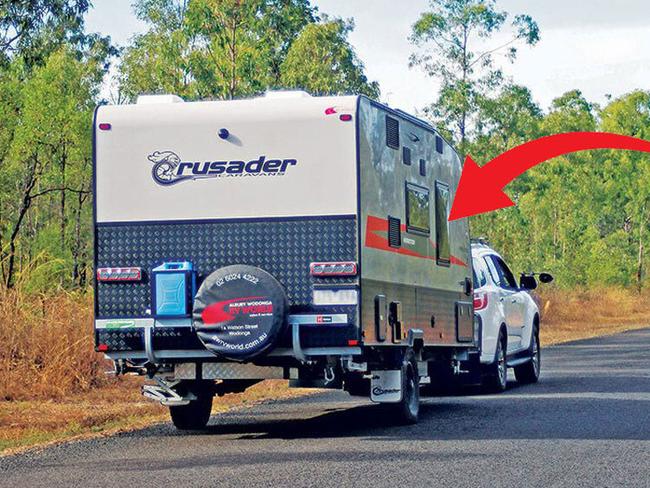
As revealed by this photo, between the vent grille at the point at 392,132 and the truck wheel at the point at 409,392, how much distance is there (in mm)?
2088

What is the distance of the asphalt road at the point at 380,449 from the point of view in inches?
392

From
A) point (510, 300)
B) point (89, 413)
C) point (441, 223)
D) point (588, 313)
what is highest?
point (441, 223)

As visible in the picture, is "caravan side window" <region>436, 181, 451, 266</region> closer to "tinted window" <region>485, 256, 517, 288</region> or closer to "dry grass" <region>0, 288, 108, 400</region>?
"tinted window" <region>485, 256, 517, 288</region>

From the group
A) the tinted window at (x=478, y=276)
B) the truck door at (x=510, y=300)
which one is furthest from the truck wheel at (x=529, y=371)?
the tinted window at (x=478, y=276)

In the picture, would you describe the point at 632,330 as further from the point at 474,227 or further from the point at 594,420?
the point at 594,420

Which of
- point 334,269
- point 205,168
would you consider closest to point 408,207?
point 334,269

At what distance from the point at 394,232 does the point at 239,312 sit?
6.38 feet

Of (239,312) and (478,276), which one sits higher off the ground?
(478,276)

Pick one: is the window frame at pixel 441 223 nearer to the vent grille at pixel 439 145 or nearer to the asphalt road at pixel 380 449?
the vent grille at pixel 439 145

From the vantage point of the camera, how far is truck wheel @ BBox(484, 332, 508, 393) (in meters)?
18.1

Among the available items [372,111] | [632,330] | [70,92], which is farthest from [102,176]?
[632,330]

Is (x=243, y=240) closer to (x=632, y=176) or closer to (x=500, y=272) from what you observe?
(x=500, y=272)

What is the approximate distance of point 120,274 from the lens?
12648mm

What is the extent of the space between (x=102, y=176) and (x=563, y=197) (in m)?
44.5
